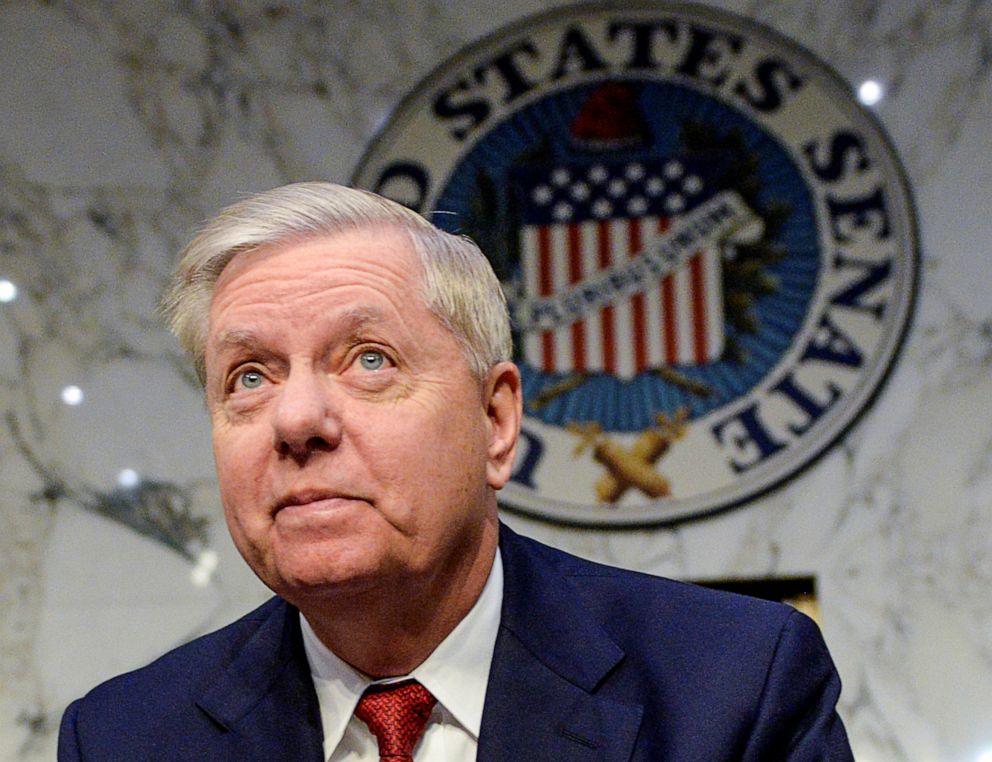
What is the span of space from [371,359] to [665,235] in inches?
70.7

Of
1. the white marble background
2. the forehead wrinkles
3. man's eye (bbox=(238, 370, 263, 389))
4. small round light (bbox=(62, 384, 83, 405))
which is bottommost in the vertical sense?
small round light (bbox=(62, 384, 83, 405))

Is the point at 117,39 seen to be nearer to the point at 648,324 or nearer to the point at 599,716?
the point at 648,324

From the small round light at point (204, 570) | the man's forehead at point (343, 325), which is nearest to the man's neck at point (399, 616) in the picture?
the man's forehead at point (343, 325)

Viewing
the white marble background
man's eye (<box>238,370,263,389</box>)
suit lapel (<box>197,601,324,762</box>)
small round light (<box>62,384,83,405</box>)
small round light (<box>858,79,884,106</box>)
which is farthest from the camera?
small round light (<box>62,384,83,405</box>)

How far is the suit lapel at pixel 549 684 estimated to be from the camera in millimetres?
1722

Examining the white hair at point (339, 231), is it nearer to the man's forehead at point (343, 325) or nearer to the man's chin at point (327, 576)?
the man's forehead at point (343, 325)

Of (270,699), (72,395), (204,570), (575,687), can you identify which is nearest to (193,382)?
(72,395)

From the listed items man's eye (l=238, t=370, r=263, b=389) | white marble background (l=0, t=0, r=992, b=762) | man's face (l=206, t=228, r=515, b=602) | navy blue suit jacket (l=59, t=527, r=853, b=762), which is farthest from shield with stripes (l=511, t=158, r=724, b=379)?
man's eye (l=238, t=370, r=263, b=389)

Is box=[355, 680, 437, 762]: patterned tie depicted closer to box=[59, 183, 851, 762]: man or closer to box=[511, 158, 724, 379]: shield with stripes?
box=[59, 183, 851, 762]: man

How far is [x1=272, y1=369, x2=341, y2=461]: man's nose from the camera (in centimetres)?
160

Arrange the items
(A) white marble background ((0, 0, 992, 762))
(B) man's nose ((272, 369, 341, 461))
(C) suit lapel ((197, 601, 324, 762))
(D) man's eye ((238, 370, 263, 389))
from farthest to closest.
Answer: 1. (A) white marble background ((0, 0, 992, 762))
2. (C) suit lapel ((197, 601, 324, 762))
3. (D) man's eye ((238, 370, 263, 389))
4. (B) man's nose ((272, 369, 341, 461))

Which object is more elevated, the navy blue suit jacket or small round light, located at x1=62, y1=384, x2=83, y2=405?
the navy blue suit jacket

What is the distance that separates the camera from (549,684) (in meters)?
1.79

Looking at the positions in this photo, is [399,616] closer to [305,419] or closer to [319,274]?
[305,419]
